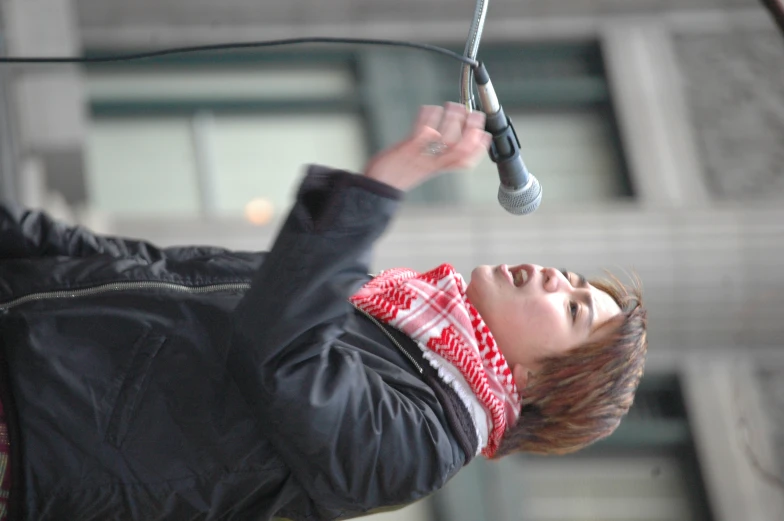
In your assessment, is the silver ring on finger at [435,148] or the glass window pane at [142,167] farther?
the glass window pane at [142,167]

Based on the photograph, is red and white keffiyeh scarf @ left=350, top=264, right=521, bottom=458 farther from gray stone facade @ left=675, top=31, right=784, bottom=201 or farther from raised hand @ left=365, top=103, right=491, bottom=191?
gray stone facade @ left=675, top=31, right=784, bottom=201

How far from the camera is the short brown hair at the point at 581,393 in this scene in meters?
1.94

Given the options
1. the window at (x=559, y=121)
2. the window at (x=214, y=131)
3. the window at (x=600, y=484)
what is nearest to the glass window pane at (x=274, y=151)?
the window at (x=214, y=131)

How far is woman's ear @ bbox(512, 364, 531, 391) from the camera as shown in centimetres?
196

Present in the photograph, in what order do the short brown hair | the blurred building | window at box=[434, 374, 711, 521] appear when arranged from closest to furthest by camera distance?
the short brown hair → window at box=[434, 374, 711, 521] → the blurred building

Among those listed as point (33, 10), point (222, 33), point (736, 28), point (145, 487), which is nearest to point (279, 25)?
point (222, 33)

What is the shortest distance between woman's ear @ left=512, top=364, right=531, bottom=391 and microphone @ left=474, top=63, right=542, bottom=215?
1.12 ft

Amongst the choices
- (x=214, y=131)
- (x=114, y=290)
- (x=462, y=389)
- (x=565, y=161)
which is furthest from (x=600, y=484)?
(x=114, y=290)

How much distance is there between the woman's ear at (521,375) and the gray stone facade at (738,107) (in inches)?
149

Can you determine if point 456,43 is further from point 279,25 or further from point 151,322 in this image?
point 151,322

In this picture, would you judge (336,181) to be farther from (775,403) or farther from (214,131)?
(214,131)

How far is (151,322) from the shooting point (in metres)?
1.62

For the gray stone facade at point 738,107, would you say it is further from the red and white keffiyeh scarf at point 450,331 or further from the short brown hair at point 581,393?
the red and white keffiyeh scarf at point 450,331

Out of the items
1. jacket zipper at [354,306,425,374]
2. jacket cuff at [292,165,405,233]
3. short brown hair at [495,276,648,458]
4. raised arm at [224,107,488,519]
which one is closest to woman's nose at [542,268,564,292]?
short brown hair at [495,276,648,458]
